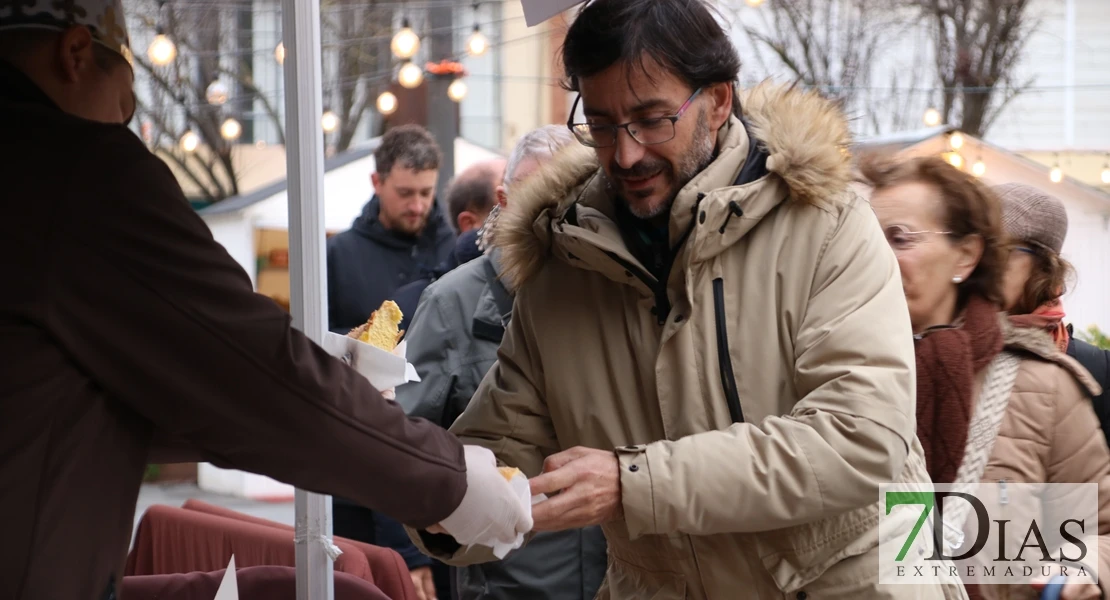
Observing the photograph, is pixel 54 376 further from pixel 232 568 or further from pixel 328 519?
pixel 328 519

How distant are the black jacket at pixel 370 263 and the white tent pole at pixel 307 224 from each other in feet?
7.83

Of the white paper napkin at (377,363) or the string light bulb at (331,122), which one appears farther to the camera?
the string light bulb at (331,122)

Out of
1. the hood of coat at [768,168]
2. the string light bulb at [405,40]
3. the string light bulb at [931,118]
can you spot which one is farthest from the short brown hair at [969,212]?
the string light bulb at [931,118]

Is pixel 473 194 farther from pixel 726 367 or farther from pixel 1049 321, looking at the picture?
pixel 726 367

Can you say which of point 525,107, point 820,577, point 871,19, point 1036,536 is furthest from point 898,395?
point 525,107

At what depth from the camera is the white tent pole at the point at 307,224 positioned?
8.97ft

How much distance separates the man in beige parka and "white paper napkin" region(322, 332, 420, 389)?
277 millimetres

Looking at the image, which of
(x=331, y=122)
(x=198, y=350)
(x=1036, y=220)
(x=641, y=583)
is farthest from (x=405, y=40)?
(x=198, y=350)

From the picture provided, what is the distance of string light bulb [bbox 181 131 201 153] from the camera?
45.6ft

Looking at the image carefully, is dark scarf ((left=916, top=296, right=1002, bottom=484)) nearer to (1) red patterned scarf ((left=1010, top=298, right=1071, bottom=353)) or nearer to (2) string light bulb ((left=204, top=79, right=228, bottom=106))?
(1) red patterned scarf ((left=1010, top=298, right=1071, bottom=353))

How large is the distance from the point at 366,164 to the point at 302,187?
31.0ft

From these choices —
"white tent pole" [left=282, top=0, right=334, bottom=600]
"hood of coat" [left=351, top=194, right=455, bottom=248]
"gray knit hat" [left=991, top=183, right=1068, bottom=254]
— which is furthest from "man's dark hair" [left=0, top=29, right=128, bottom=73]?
"hood of coat" [left=351, top=194, right=455, bottom=248]

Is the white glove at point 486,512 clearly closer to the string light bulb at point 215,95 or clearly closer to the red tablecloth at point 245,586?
the red tablecloth at point 245,586

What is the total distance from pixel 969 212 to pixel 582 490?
1.54 metres
